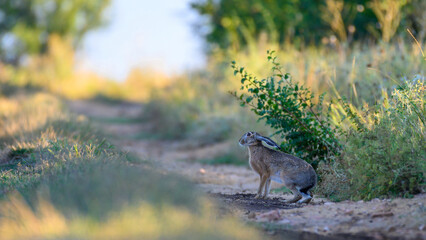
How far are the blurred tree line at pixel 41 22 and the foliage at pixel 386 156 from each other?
27.8 metres

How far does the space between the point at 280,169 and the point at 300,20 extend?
1155 cm

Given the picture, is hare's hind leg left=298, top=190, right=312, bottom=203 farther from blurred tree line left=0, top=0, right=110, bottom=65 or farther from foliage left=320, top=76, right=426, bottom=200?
blurred tree line left=0, top=0, right=110, bottom=65

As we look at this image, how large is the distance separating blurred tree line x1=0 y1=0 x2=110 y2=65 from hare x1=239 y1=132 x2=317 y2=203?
2686 centimetres

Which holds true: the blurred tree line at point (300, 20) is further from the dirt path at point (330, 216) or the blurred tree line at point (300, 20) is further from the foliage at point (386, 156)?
the dirt path at point (330, 216)

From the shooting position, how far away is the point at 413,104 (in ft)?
20.0

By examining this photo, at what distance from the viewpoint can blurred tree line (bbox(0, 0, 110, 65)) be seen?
31.3 m

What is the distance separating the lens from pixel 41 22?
3262cm

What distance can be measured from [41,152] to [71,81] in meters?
19.9

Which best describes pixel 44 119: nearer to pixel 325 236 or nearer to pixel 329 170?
pixel 329 170

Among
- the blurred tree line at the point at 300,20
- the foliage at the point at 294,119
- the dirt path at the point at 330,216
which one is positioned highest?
the blurred tree line at the point at 300,20

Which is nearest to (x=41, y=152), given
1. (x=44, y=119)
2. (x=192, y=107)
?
(x=44, y=119)

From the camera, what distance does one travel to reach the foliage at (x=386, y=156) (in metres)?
5.49

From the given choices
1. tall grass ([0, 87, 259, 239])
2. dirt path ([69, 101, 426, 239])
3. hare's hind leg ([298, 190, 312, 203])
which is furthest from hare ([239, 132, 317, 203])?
tall grass ([0, 87, 259, 239])

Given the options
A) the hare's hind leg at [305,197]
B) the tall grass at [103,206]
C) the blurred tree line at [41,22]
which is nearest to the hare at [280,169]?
the hare's hind leg at [305,197]
